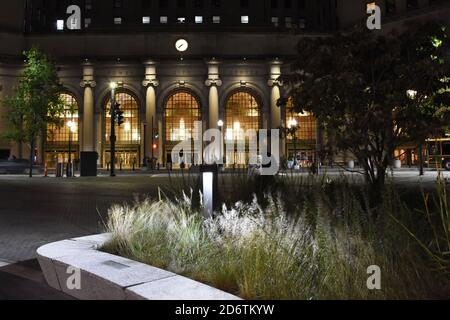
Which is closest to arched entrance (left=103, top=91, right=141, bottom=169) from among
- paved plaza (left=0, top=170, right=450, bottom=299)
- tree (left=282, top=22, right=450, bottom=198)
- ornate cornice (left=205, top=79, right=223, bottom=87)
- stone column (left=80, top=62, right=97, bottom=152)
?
stone column (left=80, top=62, right=97, bottom=152)

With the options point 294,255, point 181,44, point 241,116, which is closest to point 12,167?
point 181,44

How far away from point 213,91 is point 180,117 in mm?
6775

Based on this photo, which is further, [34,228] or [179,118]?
[179,118]

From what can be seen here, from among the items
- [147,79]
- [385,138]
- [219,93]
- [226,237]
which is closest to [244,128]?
[219,93]

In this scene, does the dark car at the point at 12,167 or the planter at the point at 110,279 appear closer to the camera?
the planter at the point at 110,279

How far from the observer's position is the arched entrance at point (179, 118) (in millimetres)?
68062

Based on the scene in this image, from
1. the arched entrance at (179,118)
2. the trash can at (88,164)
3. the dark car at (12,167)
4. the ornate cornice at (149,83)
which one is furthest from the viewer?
the arched entrance at (179,118)

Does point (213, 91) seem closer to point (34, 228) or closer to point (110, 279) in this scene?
point (34, 228)

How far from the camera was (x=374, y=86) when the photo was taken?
949cm

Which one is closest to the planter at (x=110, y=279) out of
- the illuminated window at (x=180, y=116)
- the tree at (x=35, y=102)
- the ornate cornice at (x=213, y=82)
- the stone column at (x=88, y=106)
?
the tree at (x=35, y=102)

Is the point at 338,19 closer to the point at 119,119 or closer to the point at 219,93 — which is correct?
the point at 219,93

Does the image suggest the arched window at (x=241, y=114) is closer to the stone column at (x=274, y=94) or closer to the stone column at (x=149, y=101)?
→ the stone column at (x=274, y=94)

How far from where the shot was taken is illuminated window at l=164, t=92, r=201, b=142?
68.1 meters

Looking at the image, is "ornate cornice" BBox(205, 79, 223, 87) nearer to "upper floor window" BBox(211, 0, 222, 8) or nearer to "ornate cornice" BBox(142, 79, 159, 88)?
"ornate cornice" BBox(142, 79, 159, 88)
